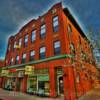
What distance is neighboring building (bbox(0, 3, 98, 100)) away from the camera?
47.3 feet

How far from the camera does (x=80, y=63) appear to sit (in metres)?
→ 15.1

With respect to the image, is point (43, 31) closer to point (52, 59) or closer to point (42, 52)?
point (42, 52)

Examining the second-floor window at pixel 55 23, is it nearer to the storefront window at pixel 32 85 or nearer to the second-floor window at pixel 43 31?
the second-floor window at pixel 43 31

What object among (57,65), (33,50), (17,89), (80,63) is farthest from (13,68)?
(80,63)

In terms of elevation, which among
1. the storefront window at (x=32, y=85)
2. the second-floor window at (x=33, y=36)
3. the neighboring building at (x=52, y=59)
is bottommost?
the storefront window at (x=32, y=85)

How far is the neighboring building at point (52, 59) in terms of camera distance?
47.3ft

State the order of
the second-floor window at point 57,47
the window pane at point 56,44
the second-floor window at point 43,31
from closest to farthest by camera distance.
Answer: the second-floor window at point 57,47 < the window pane at point 56,44 < the second-floor window at point 43,31

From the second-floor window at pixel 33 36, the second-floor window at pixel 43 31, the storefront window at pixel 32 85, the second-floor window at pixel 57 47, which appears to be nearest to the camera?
the second-floor window at pixel 57 47

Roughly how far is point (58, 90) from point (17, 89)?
A: 29.1 feet

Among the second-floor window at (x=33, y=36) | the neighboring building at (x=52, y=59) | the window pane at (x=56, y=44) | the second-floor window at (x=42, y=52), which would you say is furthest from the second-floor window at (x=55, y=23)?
the second-floor window at (x=33, y=36)

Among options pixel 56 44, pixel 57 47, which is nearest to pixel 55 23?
pixel 56 44

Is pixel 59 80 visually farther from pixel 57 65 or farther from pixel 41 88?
pixel 41 88

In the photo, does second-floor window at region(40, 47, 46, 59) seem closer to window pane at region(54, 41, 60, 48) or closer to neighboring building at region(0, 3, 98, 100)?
neighboring building at region(0, 3, 98, 100)

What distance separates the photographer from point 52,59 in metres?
15.7
